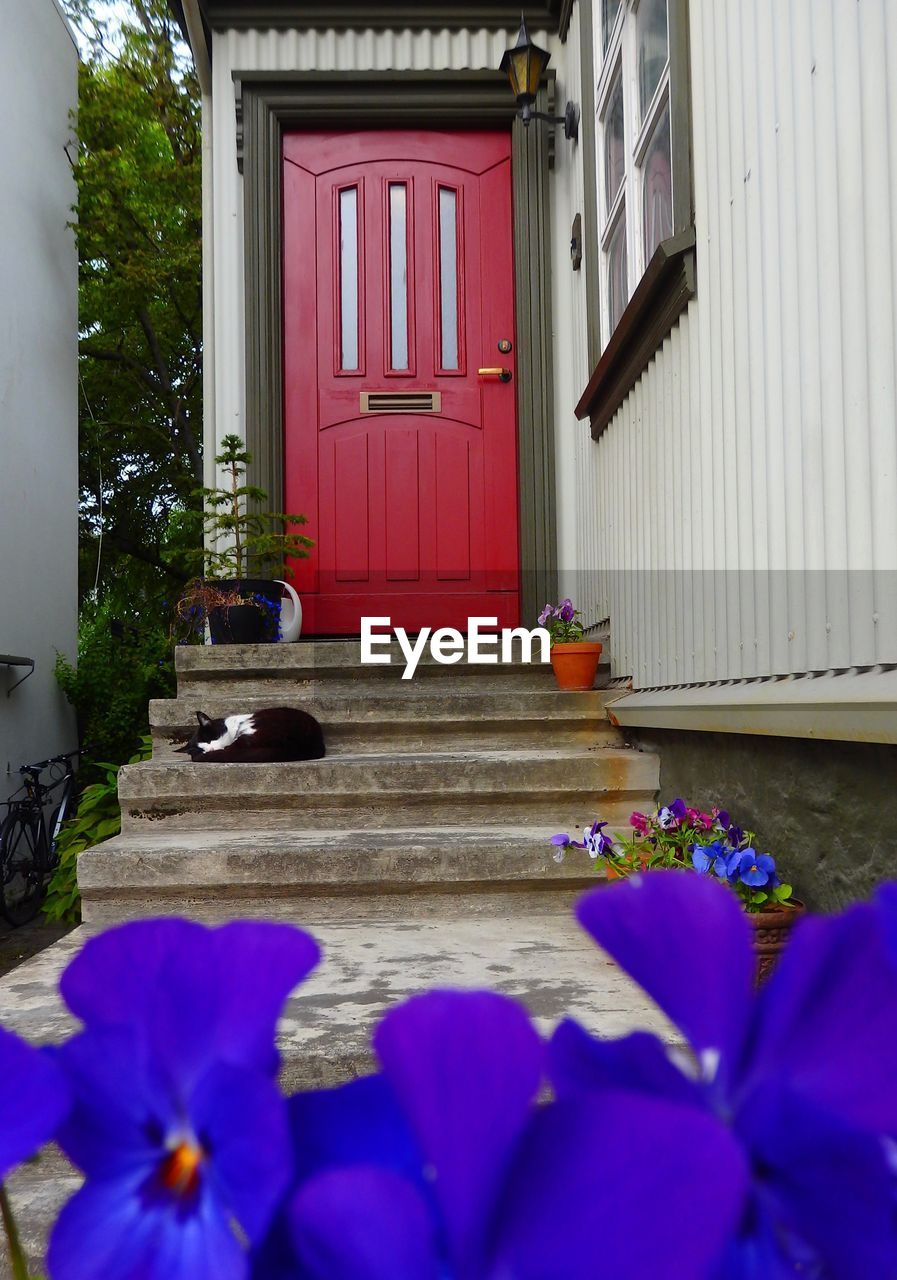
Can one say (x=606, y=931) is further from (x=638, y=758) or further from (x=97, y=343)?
(x=97, y=343)

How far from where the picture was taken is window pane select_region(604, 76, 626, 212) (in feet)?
13.2

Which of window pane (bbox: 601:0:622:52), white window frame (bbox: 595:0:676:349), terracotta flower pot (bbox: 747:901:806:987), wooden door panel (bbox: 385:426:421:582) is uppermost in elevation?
window pane (bbox: 601:0:622:52)

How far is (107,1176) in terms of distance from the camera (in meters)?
0.16

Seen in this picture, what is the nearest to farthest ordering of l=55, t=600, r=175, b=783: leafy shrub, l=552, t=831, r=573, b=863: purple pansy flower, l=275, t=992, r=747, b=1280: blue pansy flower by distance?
l=275, t=992, r=747, b=1280: blue pansy flower
l=552, t=831, r=573, b=863: purple pansy flower
l=55, t=600, r=175, b=783: leafy shrub

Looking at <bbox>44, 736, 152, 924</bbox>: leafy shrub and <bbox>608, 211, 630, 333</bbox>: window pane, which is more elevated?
<bbox>608, 211, 630, 333</bbox>: window pane

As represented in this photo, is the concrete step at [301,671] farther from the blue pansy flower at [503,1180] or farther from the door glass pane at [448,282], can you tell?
the blue pansy flower at [503,1180]

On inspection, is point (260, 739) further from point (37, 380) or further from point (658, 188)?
point (37, 380)

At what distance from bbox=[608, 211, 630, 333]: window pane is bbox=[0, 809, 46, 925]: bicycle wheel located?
13.7 feet

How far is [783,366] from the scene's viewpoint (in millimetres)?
2199

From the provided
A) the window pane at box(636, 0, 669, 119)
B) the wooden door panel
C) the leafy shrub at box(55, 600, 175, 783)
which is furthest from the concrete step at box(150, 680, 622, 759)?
the leafy shrub at box(55, 600, 175, 783)

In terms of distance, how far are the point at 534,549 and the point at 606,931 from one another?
522 centimetres

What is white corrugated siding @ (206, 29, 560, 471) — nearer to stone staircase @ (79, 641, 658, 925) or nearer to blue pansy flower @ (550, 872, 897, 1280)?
stone staircase @ (79, 641, 658, 925)

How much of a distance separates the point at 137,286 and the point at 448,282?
4.43m

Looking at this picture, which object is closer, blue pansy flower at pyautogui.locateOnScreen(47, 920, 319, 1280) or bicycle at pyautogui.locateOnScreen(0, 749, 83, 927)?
blue pansy flower at pyautogui.locateOnScreen(47, 920, 319, 1280)
